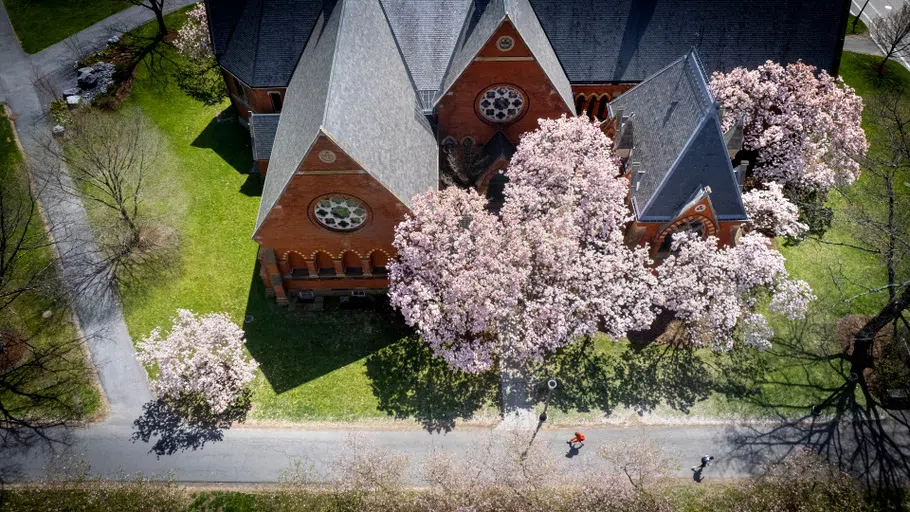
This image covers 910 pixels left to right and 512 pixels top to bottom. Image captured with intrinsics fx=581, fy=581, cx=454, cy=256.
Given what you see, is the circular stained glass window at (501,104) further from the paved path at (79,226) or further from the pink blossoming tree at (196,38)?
the pink blossoming tree at (196,38)

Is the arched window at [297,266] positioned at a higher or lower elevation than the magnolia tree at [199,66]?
lower

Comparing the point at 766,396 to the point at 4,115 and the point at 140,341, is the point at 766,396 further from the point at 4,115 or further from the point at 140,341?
the point at 4,115

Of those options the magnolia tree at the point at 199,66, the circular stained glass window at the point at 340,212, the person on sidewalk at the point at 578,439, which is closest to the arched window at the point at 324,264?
the circular stained glass window at the point at 340,212

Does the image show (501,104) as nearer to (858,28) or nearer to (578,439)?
(578,439)

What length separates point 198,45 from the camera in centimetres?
5822

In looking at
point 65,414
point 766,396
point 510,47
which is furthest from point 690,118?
point 65,414

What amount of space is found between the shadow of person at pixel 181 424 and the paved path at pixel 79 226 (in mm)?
1155

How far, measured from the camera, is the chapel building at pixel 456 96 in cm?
3638

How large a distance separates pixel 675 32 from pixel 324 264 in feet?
109

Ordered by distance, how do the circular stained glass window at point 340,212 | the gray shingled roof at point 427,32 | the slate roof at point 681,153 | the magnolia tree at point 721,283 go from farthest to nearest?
1. the gray shingled roof at point 427,32
2. the slate roof at point 681,153
3. the magnolia tree at point 721,283
4. the circular stained glass window at point 340,212

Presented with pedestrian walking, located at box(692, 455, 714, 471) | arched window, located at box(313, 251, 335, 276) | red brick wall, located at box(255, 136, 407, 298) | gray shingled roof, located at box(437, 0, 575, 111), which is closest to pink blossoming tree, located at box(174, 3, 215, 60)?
gray shingled roof, located at box(437, 0, 575, 111)

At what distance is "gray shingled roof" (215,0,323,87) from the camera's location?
1836 inches

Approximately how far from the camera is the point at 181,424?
3722 centimetres

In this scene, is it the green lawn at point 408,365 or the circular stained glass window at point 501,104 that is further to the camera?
the circular stained glass window at point 501,104
